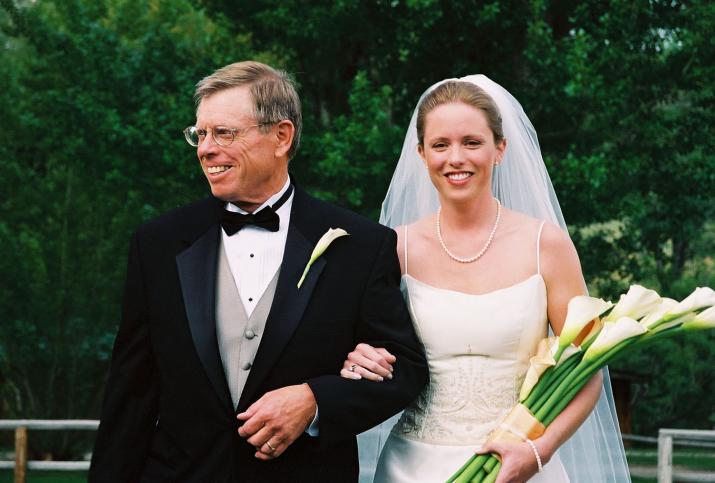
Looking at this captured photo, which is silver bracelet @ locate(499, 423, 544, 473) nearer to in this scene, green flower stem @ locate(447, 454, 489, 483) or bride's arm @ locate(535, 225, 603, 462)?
green flower stem @ locate(447, 454, 489, 483)

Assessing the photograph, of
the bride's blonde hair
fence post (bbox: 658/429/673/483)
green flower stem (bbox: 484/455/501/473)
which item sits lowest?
fence post (bbox: 658/429/673/483)

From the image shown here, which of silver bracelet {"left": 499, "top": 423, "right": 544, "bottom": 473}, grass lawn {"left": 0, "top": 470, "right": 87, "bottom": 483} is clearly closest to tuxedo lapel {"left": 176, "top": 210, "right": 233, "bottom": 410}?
silver bracelet {"left": 499, "top": 423, "right": 544, "bottom": 473}

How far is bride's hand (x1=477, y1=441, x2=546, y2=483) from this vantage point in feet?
10.3

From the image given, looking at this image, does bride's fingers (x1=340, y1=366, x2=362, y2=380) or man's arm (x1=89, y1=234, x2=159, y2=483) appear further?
man's arm (x1=89, y1=234, x2=159, y2=483)

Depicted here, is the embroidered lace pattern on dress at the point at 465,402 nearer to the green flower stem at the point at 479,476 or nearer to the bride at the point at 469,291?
the bride at the point at 469,291

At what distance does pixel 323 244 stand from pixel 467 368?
70cm

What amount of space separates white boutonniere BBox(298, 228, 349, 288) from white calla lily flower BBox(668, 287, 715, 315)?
98 centimetres

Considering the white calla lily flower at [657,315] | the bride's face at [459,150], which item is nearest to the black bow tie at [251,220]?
the bride's face at [459,150]

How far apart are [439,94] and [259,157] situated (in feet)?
2.36

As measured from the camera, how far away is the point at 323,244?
10.6 feet

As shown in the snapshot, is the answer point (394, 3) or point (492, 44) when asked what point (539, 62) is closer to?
point (492, 44)

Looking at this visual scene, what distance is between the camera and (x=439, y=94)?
363 cm

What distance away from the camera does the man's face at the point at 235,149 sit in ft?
10.5

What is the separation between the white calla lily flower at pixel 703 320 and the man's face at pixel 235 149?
1300 mm
